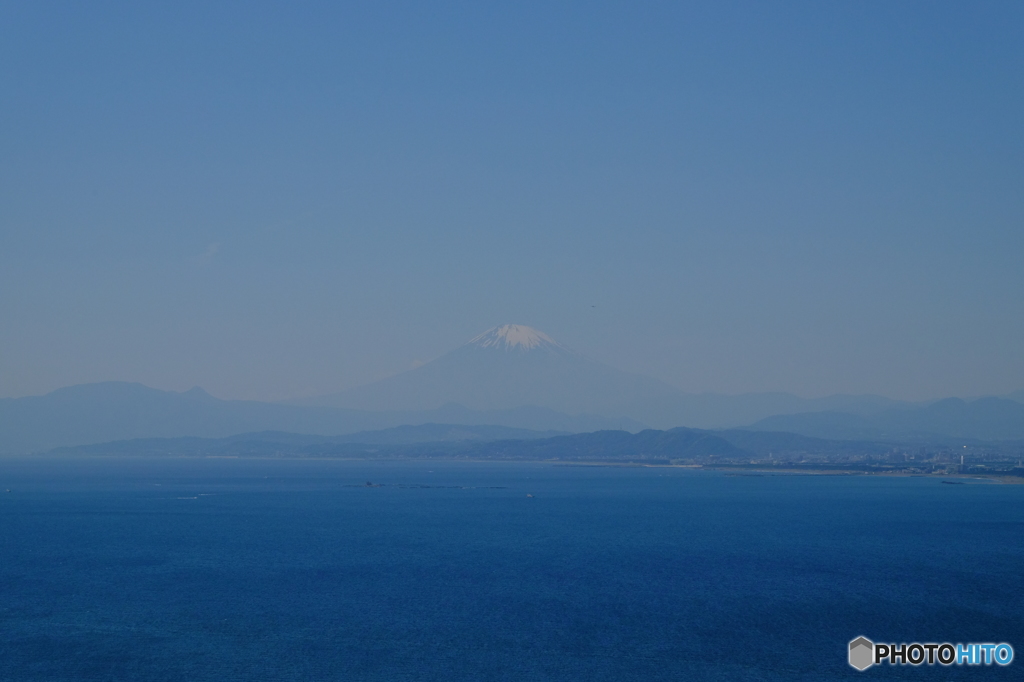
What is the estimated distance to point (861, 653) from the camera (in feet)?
84.0

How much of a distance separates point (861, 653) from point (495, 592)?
1388 cm

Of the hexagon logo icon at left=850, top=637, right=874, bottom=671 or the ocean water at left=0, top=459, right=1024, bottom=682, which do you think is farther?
the ocean water at left=0, top=459, right=1024, bottom=682

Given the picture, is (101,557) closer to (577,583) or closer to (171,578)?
(171,578)

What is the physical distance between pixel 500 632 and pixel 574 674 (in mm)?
4964

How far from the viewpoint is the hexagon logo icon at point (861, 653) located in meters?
24.8

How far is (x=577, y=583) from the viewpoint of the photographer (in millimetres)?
37031

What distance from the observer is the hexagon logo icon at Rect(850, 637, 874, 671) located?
977 inches

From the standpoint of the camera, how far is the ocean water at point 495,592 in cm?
2534

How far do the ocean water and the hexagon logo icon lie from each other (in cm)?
32

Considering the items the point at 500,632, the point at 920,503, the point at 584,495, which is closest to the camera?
the point at 500,632

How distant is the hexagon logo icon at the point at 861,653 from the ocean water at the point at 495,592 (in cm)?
32

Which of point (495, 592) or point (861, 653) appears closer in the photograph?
point (861, 653)

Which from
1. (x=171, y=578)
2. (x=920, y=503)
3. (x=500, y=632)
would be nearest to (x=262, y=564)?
(x=171, y=578)

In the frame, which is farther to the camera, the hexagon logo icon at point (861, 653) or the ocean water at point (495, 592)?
the ocean water at point (495, 592)
